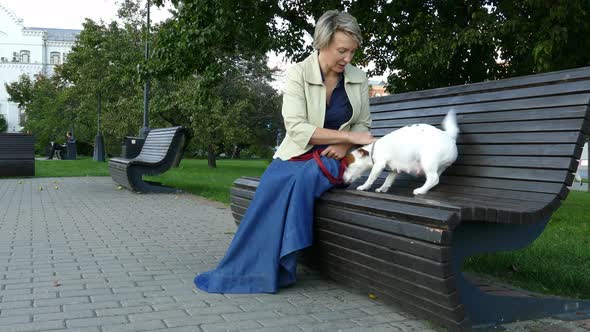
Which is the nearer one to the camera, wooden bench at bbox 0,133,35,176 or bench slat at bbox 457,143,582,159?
bench slat at bbox 457,143,582,159

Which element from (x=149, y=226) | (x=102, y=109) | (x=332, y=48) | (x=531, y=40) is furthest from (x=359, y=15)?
(x=102, y=109)

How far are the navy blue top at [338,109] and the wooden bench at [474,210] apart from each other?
22.6 inches

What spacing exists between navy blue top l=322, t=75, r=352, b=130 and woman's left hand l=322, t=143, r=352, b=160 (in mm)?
234

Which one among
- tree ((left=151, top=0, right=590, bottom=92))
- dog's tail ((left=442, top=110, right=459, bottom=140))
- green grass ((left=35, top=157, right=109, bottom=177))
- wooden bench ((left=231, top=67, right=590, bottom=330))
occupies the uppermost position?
tree ((left=151, top=0, right=590, bottom=92))

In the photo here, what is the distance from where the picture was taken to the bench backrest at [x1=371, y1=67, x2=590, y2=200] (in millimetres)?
2873

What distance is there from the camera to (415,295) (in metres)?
2.93

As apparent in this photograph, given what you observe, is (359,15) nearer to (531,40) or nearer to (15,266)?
(531,40)

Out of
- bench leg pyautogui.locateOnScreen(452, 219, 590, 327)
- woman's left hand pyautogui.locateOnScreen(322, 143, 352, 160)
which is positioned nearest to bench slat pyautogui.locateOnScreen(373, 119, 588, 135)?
bench leg pyautogui.locateOnScreen(452, 219, 590, 327)

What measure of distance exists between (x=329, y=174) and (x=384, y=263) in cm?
83

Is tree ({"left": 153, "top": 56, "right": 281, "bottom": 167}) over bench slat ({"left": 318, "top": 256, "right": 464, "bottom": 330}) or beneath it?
over

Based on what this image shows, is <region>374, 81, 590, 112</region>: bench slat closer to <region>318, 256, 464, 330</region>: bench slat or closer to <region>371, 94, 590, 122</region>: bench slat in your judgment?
<region>371, 94, 590, 122</region>: bench slat

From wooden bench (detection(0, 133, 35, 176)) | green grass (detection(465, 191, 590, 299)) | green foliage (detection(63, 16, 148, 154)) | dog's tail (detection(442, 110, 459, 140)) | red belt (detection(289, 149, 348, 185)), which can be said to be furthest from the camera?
green foliage (detection(63, 16, 148, 154))

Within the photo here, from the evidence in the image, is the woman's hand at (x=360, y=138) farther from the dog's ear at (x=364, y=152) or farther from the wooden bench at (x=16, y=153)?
the wooden bench at (x=16, y=153)

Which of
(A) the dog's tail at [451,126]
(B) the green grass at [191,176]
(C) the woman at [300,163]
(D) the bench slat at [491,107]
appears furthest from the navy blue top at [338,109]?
(B) the green grass at [191,176]
